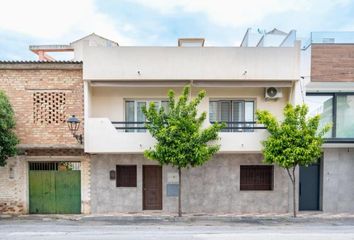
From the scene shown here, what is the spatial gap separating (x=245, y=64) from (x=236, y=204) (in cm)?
602

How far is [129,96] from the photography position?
40.3 ft

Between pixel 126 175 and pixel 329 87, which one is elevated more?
pixel 329 87

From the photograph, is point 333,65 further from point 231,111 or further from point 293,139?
point 231,111

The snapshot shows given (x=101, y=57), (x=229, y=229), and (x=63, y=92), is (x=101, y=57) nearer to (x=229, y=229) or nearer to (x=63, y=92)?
(x=63, y=92)

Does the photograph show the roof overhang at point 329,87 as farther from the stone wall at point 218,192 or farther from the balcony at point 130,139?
the stone wall at point 218,192

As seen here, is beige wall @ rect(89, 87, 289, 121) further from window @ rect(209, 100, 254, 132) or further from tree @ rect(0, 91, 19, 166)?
tree @ rect(0, 91, 19, 166)

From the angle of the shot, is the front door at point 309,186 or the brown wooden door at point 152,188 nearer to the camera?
the brown wooden door at point 152,188

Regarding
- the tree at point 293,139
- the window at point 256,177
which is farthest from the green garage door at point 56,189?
the tree at point 293,139

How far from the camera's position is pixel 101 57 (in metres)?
11.4

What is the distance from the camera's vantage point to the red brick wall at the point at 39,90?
11562 millimetres

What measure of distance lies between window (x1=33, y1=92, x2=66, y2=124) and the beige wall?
126 centimetres

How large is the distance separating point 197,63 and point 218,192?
5.61 m

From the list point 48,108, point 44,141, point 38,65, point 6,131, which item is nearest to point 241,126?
point 48,108

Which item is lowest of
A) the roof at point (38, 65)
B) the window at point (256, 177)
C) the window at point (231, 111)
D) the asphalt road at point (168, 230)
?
the asphalt road at point (168, 230)
